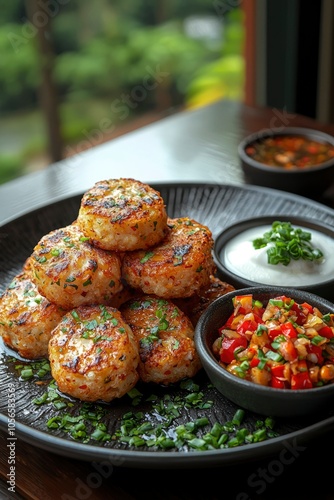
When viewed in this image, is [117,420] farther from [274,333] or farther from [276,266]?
[276,266]

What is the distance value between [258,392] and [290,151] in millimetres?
2191

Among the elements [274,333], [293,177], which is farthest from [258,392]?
[293,177]

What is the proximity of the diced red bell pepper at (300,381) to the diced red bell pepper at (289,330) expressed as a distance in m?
0.12

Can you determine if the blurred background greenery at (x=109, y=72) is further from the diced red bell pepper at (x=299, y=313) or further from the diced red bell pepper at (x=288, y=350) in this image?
the diced red bell pepper at (x=288, y=350)

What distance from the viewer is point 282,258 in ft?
8.28

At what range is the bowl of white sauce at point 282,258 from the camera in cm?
249

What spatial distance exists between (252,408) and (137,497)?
1.38 feet

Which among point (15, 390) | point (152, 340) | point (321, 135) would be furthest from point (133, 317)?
point (321, 135)

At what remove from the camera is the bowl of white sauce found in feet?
8.18

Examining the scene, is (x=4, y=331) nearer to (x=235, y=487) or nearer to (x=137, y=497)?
(x=137, y=497)

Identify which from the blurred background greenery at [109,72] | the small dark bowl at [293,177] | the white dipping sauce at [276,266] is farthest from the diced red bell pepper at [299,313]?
the blurred background greenery at [109,72]

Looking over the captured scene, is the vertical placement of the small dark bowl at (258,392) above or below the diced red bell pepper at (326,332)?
below

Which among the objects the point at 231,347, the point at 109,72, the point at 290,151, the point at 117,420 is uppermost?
the point at 231,347

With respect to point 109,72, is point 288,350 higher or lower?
higher
